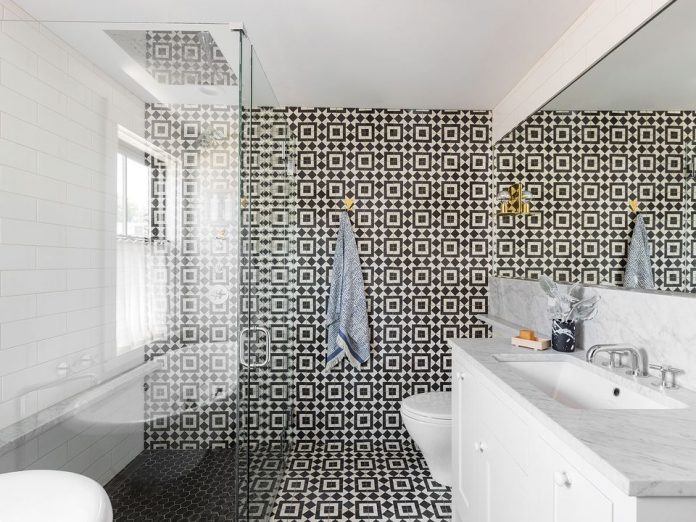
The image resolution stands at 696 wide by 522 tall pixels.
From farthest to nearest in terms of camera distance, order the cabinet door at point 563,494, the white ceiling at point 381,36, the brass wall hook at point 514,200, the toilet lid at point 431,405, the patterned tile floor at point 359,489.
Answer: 1. the brass wall hook at point 514,200
2. the toilet lid at point 431,405
3. the patterned tile floor at point 359,489
4. the white ceiling at point 381,36
5. the cabinet door at point 563,494

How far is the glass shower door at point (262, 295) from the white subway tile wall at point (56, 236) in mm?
402

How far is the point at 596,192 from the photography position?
177 cm

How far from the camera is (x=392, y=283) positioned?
119 inches

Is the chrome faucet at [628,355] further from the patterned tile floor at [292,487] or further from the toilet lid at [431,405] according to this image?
the patterned tile floor at [292,487]

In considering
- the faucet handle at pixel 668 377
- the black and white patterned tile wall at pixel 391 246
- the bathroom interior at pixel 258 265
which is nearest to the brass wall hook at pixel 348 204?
the black and white patterned tile wall at pixel 391 246

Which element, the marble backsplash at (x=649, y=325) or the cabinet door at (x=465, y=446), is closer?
the marble backsplash at (x=649, y=325)

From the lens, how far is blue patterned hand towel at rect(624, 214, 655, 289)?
1.47 m

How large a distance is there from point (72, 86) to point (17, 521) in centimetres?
144

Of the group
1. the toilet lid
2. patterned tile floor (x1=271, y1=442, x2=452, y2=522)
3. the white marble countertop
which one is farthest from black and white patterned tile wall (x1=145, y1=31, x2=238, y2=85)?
patterned tile floor (x1=271, y1=442, x2=452, y2=522)

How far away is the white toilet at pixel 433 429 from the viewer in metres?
2.29

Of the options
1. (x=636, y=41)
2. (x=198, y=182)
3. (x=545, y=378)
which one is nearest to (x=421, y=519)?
(x=545, y=378)

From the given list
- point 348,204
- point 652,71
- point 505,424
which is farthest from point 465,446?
point 348,204

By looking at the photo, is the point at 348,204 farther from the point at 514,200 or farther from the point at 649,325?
the point at 649,325

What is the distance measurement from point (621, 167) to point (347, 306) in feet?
5.92
